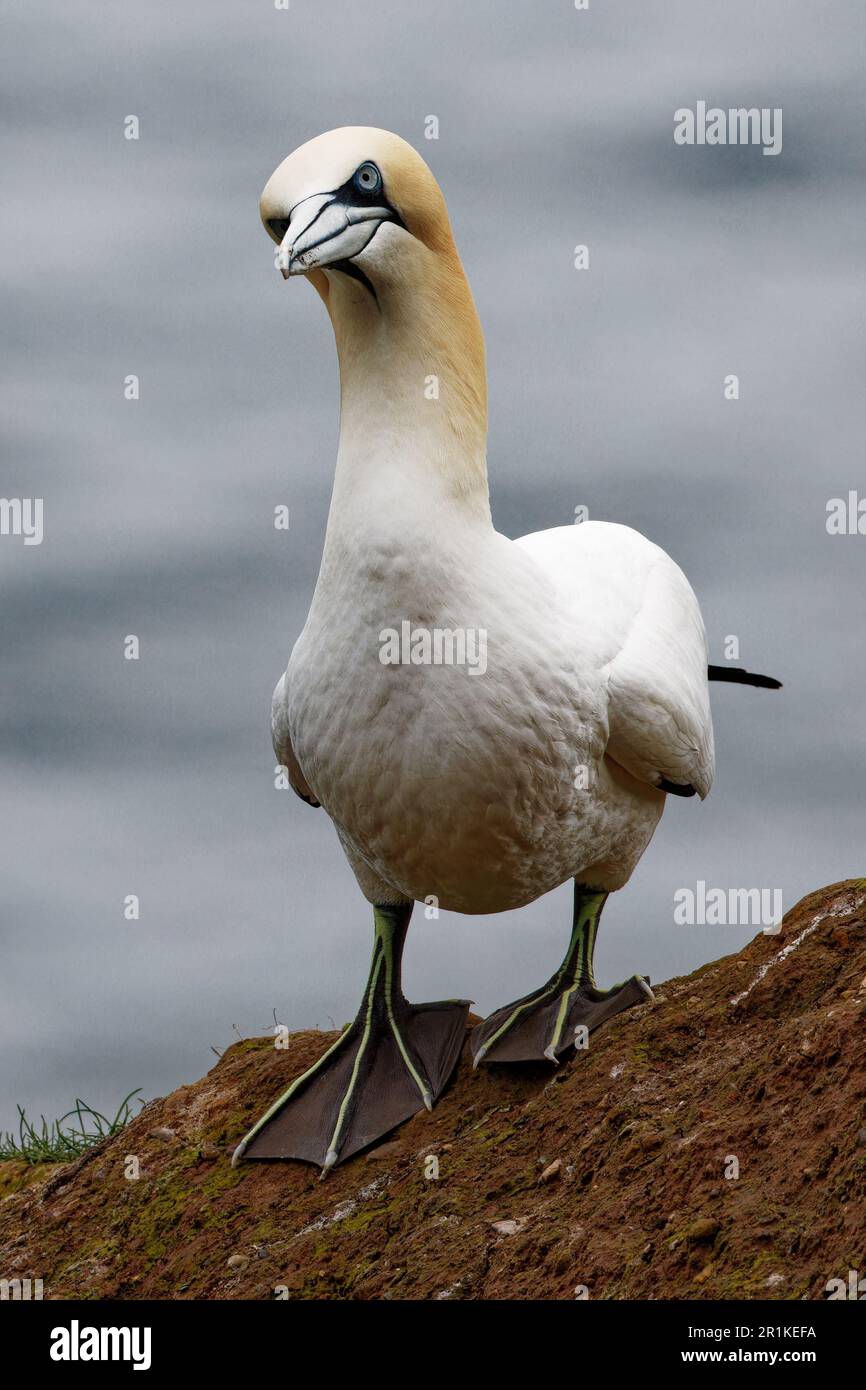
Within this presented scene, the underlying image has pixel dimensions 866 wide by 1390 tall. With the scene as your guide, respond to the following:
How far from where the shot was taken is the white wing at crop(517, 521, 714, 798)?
760cm

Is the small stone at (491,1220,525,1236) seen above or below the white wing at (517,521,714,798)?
below

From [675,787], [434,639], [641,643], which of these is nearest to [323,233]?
[434,639]

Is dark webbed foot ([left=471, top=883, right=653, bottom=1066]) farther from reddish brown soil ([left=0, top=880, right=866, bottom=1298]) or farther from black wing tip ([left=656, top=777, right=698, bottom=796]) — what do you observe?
black wing tip ([left=656, top=777, right=698, bottom=796])

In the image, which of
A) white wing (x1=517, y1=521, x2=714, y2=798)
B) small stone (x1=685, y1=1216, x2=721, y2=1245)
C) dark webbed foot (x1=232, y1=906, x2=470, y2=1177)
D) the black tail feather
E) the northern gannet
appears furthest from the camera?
the black tail feather

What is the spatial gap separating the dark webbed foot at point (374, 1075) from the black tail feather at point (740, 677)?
2.32 meters

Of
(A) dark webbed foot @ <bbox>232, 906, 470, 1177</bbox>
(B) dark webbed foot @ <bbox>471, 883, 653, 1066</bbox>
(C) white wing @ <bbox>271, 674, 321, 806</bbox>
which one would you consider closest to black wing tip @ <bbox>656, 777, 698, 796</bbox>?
(B) dark webbed foot @ <bbox>471, 883, 653, 1066</bbox>

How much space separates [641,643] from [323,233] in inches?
97.1

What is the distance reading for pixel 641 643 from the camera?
25.8 feet

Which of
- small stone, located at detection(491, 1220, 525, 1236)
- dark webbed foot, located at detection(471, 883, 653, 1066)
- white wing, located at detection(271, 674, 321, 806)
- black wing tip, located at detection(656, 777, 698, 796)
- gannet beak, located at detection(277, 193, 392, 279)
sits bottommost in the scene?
small stone, located at detection(491, 1220, 525, 1236)

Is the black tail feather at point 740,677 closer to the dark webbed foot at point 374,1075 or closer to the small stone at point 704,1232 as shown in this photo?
the dark webbed foot at point 374,1075

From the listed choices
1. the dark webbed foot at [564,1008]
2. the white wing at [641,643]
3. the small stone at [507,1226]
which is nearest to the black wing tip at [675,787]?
the white wing at [641,643]

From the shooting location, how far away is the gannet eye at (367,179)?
6.70 m

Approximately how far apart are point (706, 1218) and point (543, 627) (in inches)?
102

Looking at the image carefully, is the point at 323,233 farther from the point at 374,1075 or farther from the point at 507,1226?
the point at 374,1075
